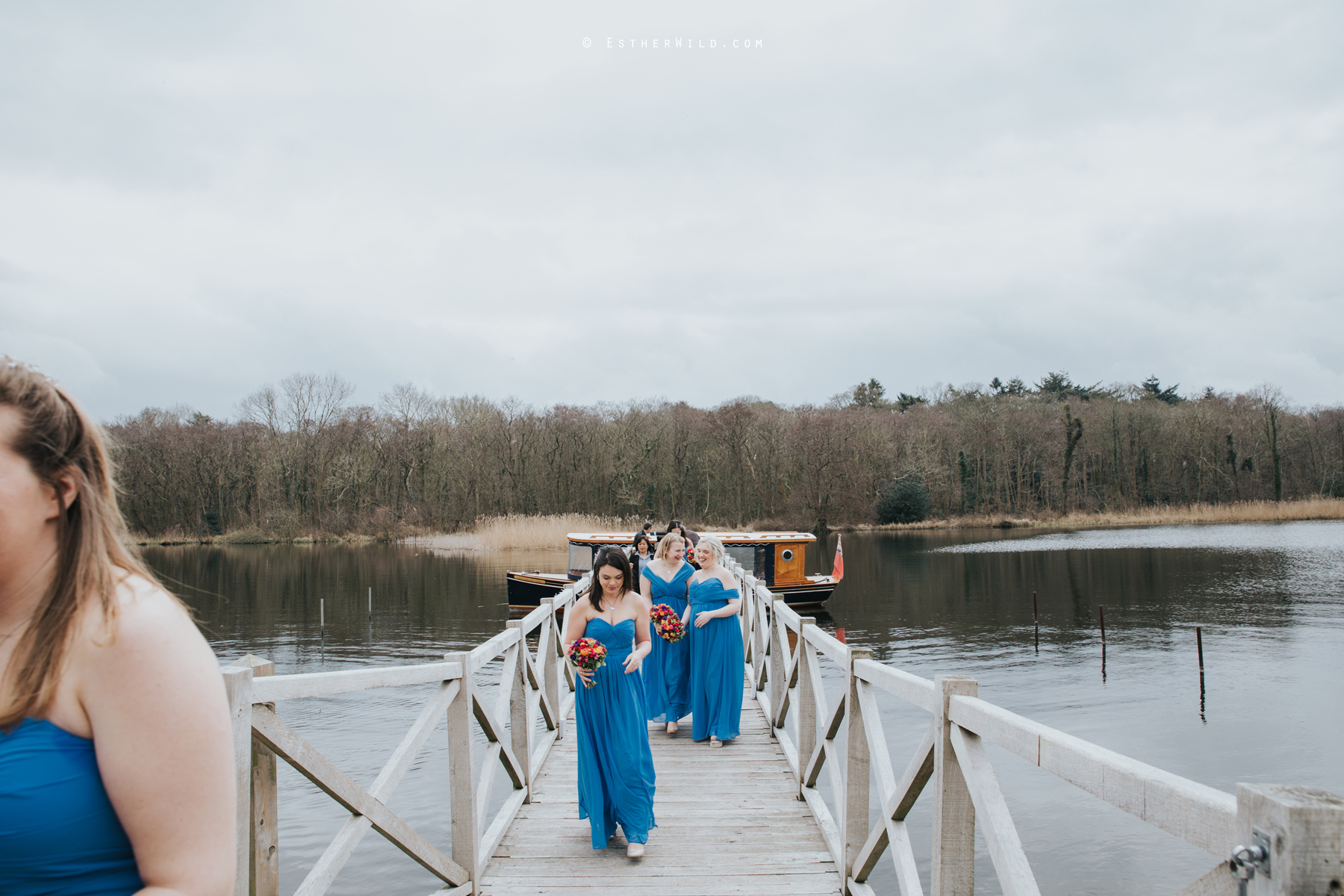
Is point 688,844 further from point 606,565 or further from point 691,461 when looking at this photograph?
point 691,461

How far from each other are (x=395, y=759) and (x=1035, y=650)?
63.9 feet

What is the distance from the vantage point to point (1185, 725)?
1417 centimetres

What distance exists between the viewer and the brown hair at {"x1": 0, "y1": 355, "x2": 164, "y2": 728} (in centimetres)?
135

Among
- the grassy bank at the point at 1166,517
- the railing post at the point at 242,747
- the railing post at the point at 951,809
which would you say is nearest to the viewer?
the railing post at the point at 242,747

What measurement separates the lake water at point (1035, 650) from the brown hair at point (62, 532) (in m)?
8.32

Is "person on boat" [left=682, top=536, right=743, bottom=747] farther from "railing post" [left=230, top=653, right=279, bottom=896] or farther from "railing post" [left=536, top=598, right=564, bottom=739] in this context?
"railing post" [left=230, top=653, right=279, bottom=896]

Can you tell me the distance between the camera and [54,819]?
4.29ft

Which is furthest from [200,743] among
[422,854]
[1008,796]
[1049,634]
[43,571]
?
[1049,634]

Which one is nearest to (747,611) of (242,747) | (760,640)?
(760,640)

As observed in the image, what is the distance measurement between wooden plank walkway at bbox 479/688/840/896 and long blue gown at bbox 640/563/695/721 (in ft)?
3.56

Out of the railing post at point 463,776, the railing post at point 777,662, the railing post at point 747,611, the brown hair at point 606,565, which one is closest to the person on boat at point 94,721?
the railing post at point 463,776

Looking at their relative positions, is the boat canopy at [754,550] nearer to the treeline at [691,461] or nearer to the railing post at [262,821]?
the railing post at [262,821]

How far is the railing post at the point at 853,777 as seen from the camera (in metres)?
4.47

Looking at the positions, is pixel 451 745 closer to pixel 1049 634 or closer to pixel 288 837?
pixel 288 837
